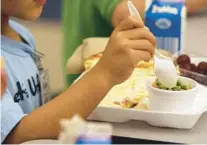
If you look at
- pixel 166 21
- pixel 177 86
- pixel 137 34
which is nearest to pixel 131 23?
pixel 137 34

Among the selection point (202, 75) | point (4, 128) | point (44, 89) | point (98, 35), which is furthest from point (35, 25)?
point (4, 128)

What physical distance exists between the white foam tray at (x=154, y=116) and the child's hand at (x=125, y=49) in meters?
0.05

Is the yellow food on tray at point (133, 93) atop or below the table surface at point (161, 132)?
atop

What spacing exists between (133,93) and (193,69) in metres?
0.20

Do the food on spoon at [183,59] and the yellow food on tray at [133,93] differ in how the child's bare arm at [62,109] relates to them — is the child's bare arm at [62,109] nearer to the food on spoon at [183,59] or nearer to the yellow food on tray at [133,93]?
the yellow food on tray at [133,93]

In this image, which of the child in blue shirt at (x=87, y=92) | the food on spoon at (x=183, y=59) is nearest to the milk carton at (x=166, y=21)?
the food on spoon at (x=183, y=59)

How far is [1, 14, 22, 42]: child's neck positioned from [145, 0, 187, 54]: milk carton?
272mm

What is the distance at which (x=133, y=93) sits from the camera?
0.88 metres

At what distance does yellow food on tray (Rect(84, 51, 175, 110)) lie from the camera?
2.71 ft

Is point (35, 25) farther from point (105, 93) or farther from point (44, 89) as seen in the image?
point (105, 93)

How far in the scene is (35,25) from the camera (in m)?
1.48

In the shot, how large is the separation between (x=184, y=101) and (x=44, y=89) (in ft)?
1.07

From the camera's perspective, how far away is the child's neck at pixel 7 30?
95 cm

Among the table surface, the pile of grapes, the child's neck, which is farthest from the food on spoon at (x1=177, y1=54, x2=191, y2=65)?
the child's neck
